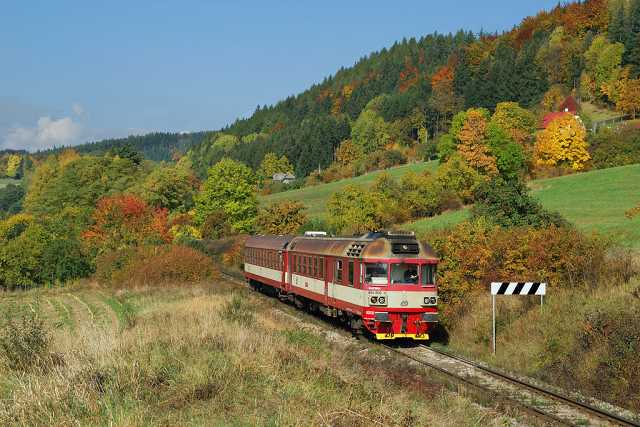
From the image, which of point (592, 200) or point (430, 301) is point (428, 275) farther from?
point (592, 200)

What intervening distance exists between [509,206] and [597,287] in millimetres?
9063

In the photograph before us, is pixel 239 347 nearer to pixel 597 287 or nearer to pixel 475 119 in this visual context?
pixel 597 287

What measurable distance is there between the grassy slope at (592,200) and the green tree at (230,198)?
23315 millimetres

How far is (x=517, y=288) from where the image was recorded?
18203mm

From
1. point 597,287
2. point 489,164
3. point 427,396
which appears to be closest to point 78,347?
point 427,396

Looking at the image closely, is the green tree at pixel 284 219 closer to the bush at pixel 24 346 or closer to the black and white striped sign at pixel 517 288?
the black and white striped sign at pixel 517 288

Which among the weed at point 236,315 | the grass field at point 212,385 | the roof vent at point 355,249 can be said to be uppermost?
the roof vent at point 355,249

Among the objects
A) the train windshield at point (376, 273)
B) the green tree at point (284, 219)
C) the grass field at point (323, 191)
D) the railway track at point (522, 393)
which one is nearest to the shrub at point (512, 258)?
the train windshield at point (376, 273)

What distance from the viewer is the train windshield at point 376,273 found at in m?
19.9

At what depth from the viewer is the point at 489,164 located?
7712 cm

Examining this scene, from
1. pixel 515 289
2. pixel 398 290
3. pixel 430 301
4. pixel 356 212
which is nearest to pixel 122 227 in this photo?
pixel 356 212

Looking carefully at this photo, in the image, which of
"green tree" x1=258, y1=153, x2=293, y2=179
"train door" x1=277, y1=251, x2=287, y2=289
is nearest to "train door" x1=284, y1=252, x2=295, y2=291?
"train door" x1=277, y1=251, x2=287, y2=289

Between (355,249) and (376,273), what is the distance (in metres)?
1.43

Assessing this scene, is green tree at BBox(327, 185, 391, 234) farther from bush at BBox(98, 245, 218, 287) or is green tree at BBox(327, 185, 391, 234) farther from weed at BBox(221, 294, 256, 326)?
weed at BBox(221, 294, 256, 326)
